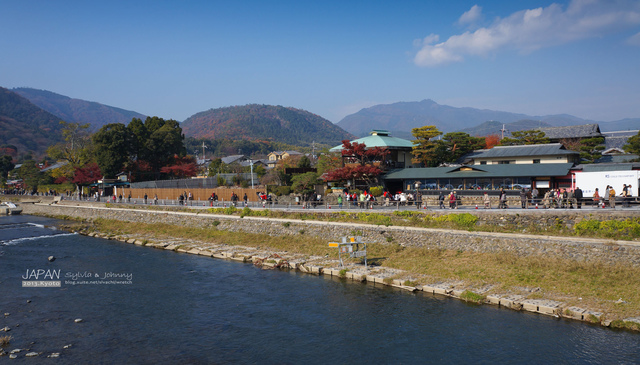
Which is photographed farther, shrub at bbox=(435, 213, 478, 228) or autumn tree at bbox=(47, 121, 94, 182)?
autumn tree at bbox=(47, 121, 94, 182)

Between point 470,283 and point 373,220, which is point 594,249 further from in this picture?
point 373,220

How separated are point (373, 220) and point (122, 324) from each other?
16.7 meters

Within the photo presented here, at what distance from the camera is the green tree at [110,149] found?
194 ft

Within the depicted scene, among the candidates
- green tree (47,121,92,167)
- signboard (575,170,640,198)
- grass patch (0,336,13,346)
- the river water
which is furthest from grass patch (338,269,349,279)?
green tree (47,121,92,167)

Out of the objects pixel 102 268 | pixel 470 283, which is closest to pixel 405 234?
pixel 470 283

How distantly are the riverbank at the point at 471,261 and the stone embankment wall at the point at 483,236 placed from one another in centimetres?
5

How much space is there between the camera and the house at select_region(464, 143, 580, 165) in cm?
3656

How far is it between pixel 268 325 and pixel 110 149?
5324 centimetres

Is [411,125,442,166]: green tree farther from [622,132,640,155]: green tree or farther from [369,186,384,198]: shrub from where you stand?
[622,132,640,155]: green tree

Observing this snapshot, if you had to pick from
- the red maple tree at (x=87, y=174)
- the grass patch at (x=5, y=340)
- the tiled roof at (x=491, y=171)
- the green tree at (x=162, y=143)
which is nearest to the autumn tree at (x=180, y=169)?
the green tree at (x=162, y=143)

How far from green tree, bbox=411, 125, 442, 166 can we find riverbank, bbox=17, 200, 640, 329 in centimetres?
2256

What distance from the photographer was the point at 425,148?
156ft

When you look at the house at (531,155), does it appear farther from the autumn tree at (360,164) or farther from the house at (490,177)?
the autumn tree at (360,164)

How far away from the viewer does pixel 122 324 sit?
1670cm
